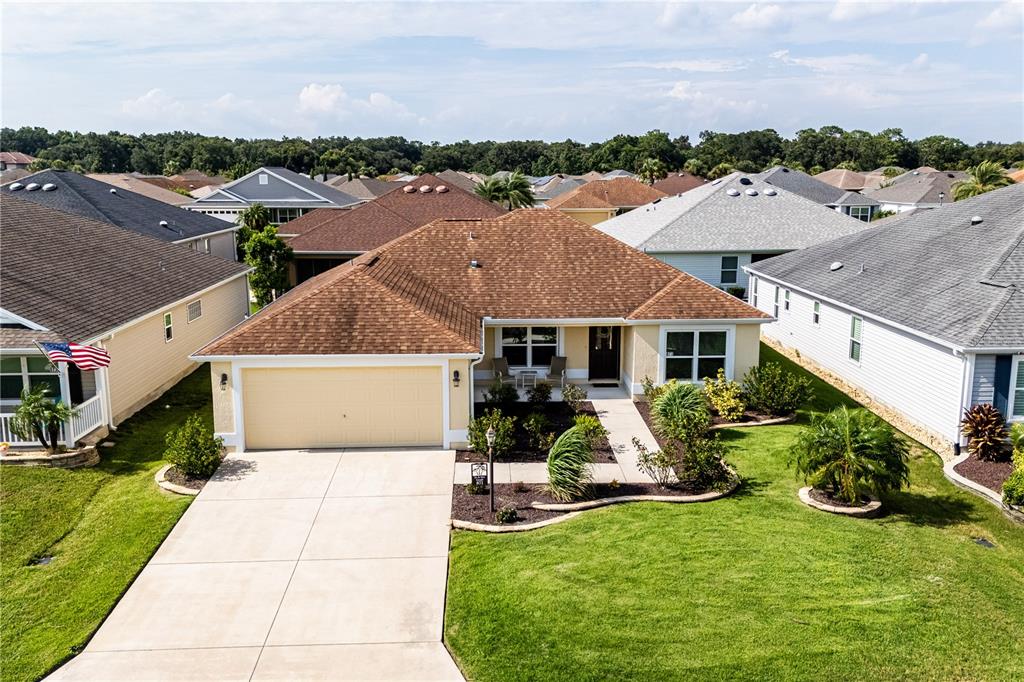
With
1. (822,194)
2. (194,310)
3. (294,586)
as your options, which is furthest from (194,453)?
(822,194)

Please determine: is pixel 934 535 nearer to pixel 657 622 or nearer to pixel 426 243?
pixel 657 622

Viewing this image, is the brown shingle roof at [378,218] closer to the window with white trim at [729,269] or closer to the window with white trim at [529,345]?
the window with white trim at [729,269]

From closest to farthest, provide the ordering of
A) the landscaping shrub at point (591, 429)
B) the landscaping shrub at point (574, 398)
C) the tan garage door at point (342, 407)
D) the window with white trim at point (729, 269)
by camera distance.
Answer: the landscaping shrub at point (591, 429)
the tan garage door at point (342, 407)
the landscaping shrub at point (574, 398)
the window with white trim at point (729, 269)

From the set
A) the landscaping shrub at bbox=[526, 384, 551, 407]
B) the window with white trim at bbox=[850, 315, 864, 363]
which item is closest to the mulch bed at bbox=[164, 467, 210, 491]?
the landscaping shrub at bbox=[526, 384, 551, 407]

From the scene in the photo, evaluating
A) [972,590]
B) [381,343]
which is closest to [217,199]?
[381,343]

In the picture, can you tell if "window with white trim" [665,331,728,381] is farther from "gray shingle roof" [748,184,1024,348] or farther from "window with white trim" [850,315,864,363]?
"gray shingle roof" [748,184,1024,348]

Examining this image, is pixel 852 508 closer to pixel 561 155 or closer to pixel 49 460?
pixel 49 460

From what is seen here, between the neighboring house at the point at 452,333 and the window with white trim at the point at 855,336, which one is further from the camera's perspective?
the window with white trim at the point at 855,336

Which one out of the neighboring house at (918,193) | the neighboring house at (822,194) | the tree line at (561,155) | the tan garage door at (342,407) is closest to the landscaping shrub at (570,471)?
the tan garage door at (342,407)
